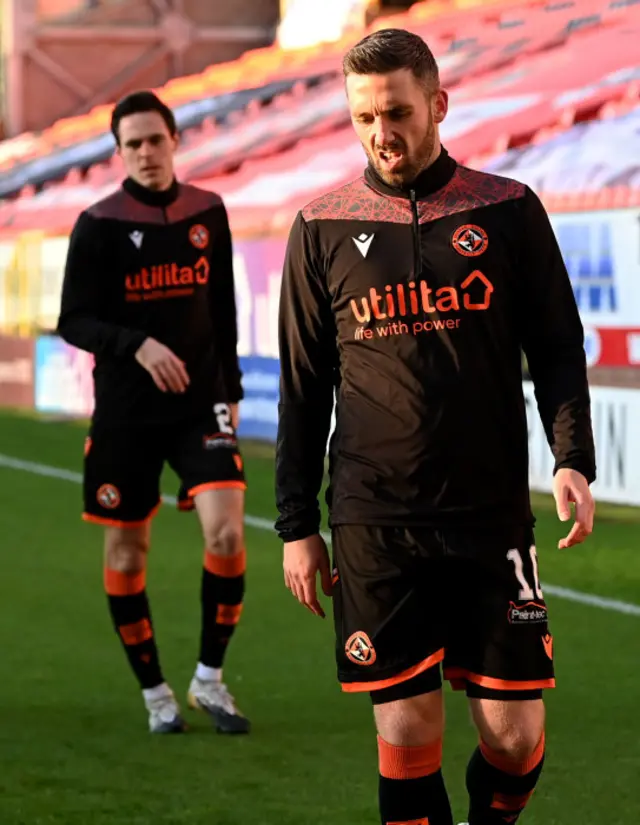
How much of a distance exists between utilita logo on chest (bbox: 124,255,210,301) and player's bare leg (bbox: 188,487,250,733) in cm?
65

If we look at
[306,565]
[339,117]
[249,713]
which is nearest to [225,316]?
[249,713]

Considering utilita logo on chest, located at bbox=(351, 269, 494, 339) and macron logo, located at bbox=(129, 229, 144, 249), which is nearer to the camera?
utilita logo on chest, located at bbox=(351, 269, 494, 339)

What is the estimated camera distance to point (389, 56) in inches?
142

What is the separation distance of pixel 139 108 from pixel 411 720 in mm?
2865

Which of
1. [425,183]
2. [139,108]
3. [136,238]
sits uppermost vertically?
[139,108]

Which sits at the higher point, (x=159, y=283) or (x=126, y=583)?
(x=159, y=283)

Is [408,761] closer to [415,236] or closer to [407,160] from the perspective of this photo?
[415,236]

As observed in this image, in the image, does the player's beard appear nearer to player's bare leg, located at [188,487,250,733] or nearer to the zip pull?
the zip pull

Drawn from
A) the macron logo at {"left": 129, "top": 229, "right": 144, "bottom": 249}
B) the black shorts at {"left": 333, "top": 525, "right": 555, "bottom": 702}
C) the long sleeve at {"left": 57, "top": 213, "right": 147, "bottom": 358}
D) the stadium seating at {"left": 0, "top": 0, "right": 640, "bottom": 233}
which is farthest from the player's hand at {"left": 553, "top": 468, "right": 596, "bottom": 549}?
the stadium seating at {"left": 0, "top": 0, "right": 640, "bottom": 233}

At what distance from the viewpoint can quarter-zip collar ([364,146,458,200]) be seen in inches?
147

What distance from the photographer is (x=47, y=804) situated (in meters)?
5.24

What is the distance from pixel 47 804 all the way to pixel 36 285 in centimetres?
1480

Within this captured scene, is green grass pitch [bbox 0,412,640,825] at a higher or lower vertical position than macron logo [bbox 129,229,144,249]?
lower

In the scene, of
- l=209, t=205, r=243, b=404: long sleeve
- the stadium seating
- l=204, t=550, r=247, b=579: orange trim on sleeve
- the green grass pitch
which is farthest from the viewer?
the stadium seating
